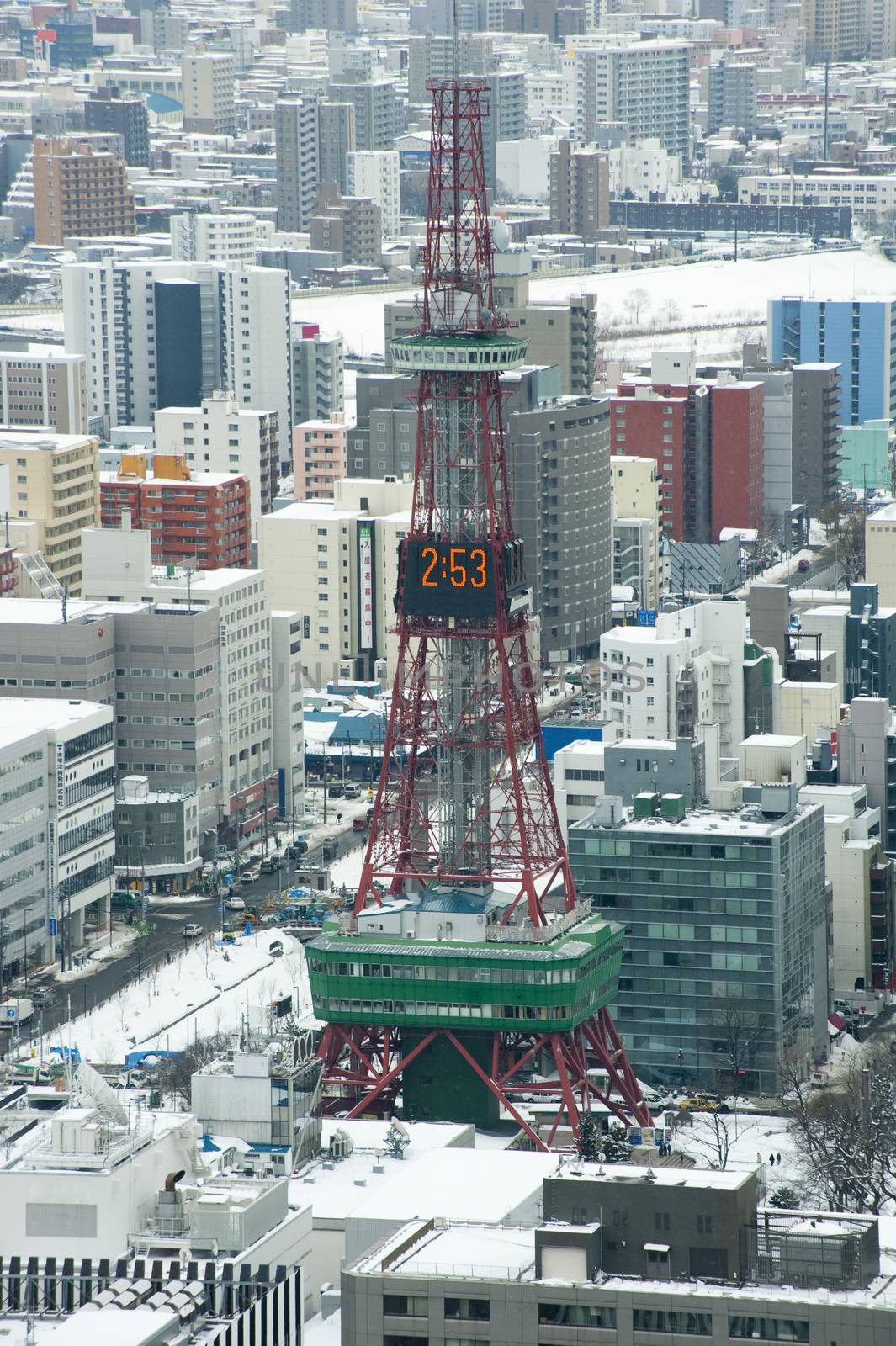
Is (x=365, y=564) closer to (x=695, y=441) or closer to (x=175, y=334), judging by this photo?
(x=695, y=441)

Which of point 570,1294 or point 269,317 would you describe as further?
point 269,317

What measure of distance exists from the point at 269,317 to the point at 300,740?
5544cm

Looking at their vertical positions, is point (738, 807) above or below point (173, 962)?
above

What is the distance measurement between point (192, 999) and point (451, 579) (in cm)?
1238

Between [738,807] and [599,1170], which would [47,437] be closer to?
[738,807]

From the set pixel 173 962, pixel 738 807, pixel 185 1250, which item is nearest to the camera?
pixel 185 1250

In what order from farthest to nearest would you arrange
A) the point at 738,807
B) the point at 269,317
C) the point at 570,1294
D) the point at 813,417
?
1. the point at 269,317
2. the point at 813,417
3. the point at 738,807
4. the point at 570,1294

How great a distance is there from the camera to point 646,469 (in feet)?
384

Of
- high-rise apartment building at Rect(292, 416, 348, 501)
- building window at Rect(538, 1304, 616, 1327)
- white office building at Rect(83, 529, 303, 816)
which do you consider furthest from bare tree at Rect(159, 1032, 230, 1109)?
high-rise apartment building at Rect(292, 416, 348, 501)

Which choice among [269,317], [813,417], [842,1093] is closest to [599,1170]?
[842,1093]

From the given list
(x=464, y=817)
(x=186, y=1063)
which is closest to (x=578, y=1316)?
(x=186, y=1063)

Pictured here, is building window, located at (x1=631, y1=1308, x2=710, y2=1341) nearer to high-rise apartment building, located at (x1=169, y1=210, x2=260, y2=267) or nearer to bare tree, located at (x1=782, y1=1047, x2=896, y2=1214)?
bare tree, located at (x1=782, y1=1047, x2=896, y2=1214)

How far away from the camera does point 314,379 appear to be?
470ft

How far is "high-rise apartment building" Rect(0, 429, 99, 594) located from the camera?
104250mm
